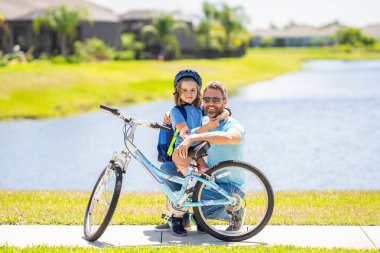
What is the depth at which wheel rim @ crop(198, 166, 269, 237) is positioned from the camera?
6910 mm

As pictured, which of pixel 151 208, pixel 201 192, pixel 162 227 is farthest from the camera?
pixel 151 208

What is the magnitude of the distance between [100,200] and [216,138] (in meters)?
1.30

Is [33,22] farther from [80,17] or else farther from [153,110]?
[153,110]

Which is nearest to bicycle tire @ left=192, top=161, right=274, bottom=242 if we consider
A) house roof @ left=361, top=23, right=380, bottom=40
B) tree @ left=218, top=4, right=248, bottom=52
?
tree @ left=218, top=4, right=248, bottom=52

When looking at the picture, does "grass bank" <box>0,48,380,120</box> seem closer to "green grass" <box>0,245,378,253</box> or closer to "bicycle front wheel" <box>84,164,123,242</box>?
"bicycle front wheel" <box>84,164,123,242</box>

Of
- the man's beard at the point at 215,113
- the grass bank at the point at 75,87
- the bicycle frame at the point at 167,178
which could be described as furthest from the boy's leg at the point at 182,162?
the grass bank at the point at 75,87

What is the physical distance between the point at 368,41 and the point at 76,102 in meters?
121

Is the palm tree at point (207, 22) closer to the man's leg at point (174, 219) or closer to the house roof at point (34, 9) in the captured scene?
the house roof at point (34, 9)

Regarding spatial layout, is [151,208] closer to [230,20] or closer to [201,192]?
[201,192]

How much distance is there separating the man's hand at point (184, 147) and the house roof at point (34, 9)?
64.5m

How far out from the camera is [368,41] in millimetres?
150250

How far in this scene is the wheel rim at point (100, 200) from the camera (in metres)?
7.00

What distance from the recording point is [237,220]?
712 centimetres

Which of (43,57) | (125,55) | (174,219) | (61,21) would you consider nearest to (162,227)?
(174,219)
